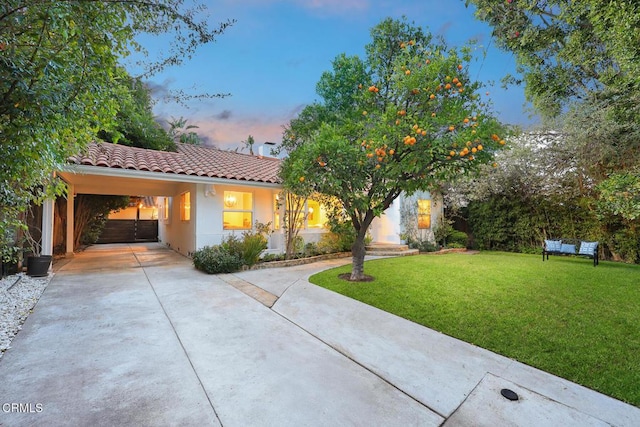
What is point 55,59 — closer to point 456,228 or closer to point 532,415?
point 532,415

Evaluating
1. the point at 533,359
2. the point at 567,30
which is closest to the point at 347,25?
the point at 567,30

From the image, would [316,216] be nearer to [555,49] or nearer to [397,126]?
[397,126]

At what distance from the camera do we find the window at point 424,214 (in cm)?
1357

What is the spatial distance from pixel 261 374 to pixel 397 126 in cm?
413

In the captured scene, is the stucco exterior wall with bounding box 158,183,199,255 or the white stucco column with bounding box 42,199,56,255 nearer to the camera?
the white stucco column with bounding box 42,199,56,255

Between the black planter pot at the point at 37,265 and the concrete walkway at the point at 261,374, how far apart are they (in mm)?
2668

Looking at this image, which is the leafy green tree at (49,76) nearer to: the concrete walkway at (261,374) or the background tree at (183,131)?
the concrete walkway at (261,374)

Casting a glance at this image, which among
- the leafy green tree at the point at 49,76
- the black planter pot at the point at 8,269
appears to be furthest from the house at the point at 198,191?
→ the leafy green tree at the point at 49,76

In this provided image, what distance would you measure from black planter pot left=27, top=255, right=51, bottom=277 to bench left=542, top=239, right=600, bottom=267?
14519 mm

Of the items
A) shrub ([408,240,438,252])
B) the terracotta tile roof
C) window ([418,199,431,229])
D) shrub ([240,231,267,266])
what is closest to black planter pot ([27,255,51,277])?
A: the terracotta tile roof

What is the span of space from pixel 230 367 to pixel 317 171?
13.0ft

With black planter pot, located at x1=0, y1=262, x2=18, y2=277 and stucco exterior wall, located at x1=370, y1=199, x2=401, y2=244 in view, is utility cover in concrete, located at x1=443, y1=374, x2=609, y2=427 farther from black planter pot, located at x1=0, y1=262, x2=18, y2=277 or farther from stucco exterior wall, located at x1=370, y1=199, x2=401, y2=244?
stucco exterior wall, located at x1=370, y1=199, x2=401, y2=244

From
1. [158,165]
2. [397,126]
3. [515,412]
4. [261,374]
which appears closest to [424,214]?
[397,126]

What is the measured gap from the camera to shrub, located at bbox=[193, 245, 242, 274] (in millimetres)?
7520
